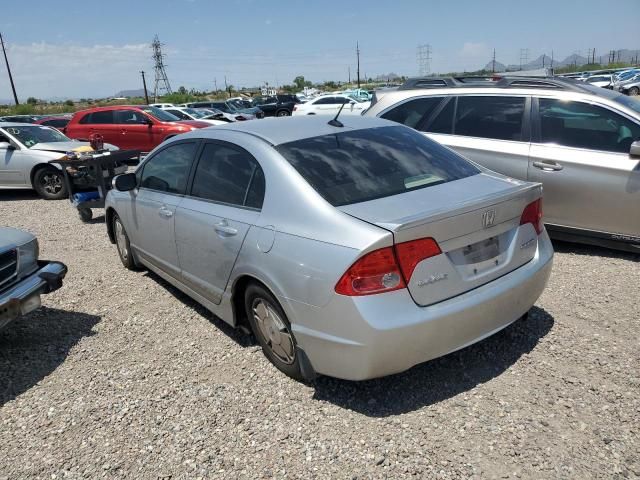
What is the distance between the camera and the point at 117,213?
518 cm

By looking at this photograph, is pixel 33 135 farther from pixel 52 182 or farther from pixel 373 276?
pixel 373 276

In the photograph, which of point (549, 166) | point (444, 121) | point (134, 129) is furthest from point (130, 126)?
point (549, 166)

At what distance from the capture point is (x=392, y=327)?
8.19 feet

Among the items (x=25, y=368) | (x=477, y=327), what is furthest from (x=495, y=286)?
(x=25, y=368)

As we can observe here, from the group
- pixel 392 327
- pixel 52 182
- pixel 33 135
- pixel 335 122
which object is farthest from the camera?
pixel 33 135

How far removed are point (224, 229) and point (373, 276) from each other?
1.25 m

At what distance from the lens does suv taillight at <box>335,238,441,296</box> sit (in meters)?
2.49

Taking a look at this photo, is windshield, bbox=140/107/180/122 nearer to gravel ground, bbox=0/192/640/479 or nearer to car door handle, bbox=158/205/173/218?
car door handle, bbox=158/205/173/218

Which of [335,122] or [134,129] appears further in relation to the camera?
[134,129]

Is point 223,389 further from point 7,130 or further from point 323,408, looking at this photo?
point 7,130

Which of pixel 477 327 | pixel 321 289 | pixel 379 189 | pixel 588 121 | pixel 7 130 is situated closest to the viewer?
pixel 321 289

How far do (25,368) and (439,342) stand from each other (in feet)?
9.77

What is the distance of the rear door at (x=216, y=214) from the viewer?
3.25m

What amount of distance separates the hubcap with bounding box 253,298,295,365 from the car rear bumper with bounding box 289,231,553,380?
0.26 meters
